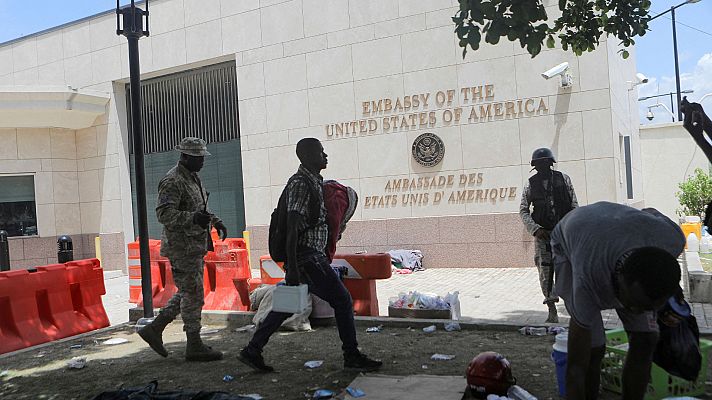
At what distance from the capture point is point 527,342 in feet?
18.8

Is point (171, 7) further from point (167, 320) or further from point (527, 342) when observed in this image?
Answer: point (527, 342)

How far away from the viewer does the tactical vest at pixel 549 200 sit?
20.8 feet

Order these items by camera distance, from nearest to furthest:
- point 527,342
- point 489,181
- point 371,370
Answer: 1. point 371,370
2. point 527,342
3. point 489,181

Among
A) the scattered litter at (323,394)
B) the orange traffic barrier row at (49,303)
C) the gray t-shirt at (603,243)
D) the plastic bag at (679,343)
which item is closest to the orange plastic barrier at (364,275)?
the scattered litter at (323,394)

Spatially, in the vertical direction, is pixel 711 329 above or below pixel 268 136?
below

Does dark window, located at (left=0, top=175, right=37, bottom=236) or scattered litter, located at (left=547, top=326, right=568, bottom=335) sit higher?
dark window, located at (left=0, top=175, right=37, bottom=236)

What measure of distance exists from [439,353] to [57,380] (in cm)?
337

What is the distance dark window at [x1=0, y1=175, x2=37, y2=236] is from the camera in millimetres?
17938

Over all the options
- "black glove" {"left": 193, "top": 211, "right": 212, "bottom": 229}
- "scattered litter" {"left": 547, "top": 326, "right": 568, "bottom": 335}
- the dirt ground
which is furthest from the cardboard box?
"black glove" {"left": 193, "top": 211, "right": 212, "bottom": 229}

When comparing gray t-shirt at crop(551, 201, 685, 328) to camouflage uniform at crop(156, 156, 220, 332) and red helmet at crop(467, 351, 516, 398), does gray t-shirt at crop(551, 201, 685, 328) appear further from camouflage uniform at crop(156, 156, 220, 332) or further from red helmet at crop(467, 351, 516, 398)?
camouflage uniform at crop(156, 156, 220, 332)

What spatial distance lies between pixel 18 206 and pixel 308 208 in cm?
1634

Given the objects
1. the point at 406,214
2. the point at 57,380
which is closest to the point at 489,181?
the point at 406,214

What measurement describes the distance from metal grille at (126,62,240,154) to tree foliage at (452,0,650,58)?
12.0 metres

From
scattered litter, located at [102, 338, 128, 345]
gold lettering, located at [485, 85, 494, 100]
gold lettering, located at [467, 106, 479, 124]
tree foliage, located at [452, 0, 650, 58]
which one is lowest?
scattered litter, located at [102, 338, 128, 345]
